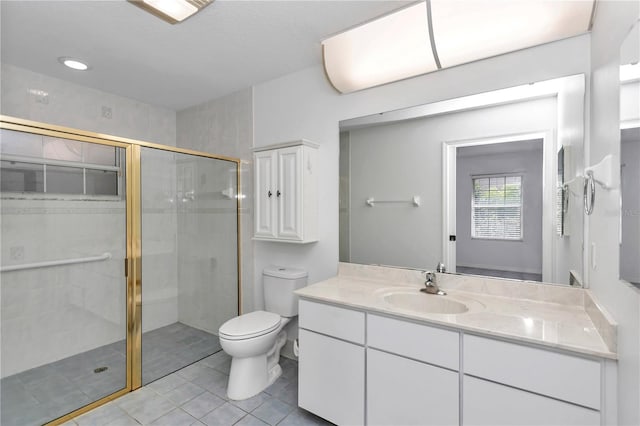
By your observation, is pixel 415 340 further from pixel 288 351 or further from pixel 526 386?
pixel 288 351

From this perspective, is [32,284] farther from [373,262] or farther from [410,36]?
[410,36]

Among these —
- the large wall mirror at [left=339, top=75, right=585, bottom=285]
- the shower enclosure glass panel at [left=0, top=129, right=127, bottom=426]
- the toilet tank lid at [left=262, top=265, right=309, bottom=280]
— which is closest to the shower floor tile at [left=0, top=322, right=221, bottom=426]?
the shower enclosure glass panel at [left=0, top=129, right=127, bottom=426]

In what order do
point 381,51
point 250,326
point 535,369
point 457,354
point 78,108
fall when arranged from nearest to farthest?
point 535,369
point 457,354
point 381,51
point 250,326
point 78,108

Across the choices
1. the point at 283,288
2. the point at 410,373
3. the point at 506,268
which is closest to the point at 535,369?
the point at 410,373

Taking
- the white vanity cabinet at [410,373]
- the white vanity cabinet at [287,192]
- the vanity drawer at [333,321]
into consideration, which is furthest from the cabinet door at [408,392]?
the white vanity cabinet at [287,192]

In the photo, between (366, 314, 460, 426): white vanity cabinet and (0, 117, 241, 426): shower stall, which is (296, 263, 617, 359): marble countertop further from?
(0, 117, 241, 426): shower stall

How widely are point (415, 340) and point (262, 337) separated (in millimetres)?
1062

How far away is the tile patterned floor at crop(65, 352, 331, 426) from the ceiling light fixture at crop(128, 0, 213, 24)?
7.75ft

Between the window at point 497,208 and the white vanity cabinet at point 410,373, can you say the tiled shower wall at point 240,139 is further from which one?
the window at point 497,208

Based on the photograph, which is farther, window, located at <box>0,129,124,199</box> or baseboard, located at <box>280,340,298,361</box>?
baseboard, located at <box>280,340,298,361</box>

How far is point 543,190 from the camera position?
60.8 inches

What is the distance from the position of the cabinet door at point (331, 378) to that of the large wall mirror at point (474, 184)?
676 mm

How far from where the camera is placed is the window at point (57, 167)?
1689 mm

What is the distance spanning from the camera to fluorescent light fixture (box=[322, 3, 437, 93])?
167 cm
